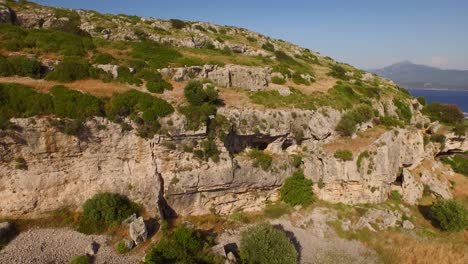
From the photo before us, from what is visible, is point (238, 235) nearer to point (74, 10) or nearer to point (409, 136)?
point (409, 136)

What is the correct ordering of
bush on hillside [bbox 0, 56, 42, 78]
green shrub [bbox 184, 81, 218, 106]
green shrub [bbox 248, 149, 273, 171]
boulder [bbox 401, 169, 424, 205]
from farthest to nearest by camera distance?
boulder [bbox 401, 169, 424, 205] < green shrub [bbox 184, 81, 218, 106] < green shrub [bbox 248, 149, 273, 171] < bush on hillside [bbox 0, 56, 42, 78]

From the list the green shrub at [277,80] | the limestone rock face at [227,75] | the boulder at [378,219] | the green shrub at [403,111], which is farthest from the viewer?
the green shrub at [403,111]

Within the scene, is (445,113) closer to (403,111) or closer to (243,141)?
(403,111)

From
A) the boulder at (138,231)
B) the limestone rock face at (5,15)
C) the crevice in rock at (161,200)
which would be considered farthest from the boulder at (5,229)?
the limestone rock face at (5,15)

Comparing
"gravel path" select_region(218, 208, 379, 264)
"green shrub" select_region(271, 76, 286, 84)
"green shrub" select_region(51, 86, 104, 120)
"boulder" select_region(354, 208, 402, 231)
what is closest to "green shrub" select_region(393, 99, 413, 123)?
"green shrub" select_region(271, 76, 286, 84)

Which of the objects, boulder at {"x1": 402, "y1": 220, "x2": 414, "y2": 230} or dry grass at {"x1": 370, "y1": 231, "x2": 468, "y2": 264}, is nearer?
dry grass at {"x1": 370, "y1": 231, "x2": 468, "y2": 264}

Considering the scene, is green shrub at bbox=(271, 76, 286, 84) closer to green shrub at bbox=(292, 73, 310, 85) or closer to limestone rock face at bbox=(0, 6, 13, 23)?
green shrub at bbox=(292, 73, 310, 85)

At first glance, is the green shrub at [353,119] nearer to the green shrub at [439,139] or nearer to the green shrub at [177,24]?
the green shrub at [439,139]
